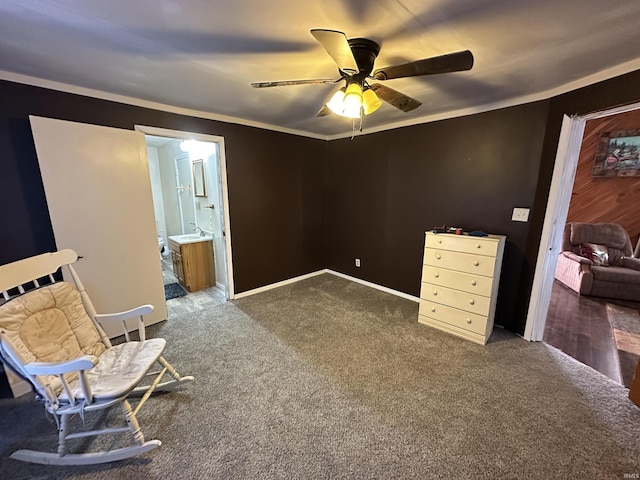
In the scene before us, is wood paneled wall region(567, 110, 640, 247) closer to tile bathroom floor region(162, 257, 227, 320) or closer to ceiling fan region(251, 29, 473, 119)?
ceiling fan region(251, 29, 473, 119)

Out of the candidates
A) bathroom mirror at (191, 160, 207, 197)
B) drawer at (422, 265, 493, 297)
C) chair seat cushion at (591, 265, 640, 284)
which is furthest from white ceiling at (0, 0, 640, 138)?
chair seat cushion at (591, 265, 640, 284)

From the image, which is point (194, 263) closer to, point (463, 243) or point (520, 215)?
point (463, 243)

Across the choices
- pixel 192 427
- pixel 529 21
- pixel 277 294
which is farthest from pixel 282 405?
pixel 529 21

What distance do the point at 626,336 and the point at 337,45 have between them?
378 cm

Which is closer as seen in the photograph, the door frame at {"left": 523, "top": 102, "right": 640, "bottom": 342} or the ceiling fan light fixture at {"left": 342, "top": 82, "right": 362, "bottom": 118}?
the ceiling fan light fixture at {"left": 342, "top": 82, "right": 362, "bottom": 118}

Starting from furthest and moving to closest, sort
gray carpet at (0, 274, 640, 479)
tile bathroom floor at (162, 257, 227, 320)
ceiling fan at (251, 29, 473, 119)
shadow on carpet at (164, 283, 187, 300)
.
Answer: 1. shadow on carpet at (164, 283, 187, 300)
2. tile bathroom floor at (162, 257, 227, 320)
3. gray carpet at (0, 274, 640, 479)
4. ceiling fan at (251, 29, 473, 119)

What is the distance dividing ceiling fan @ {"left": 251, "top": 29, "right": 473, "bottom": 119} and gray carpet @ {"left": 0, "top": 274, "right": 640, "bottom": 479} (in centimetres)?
193

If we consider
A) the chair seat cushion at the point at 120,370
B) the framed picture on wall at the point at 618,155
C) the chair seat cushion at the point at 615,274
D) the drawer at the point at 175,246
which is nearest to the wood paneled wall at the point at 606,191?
the framed picture on wall at the point at 618,155

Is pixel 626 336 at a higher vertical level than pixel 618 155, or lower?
lower

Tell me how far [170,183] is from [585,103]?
5.72 meters

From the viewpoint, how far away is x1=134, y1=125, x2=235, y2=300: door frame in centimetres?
261

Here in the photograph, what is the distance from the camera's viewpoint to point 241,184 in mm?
3287

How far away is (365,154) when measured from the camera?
144 inches

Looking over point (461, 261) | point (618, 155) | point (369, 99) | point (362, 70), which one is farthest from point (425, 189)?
point (618, 155)
